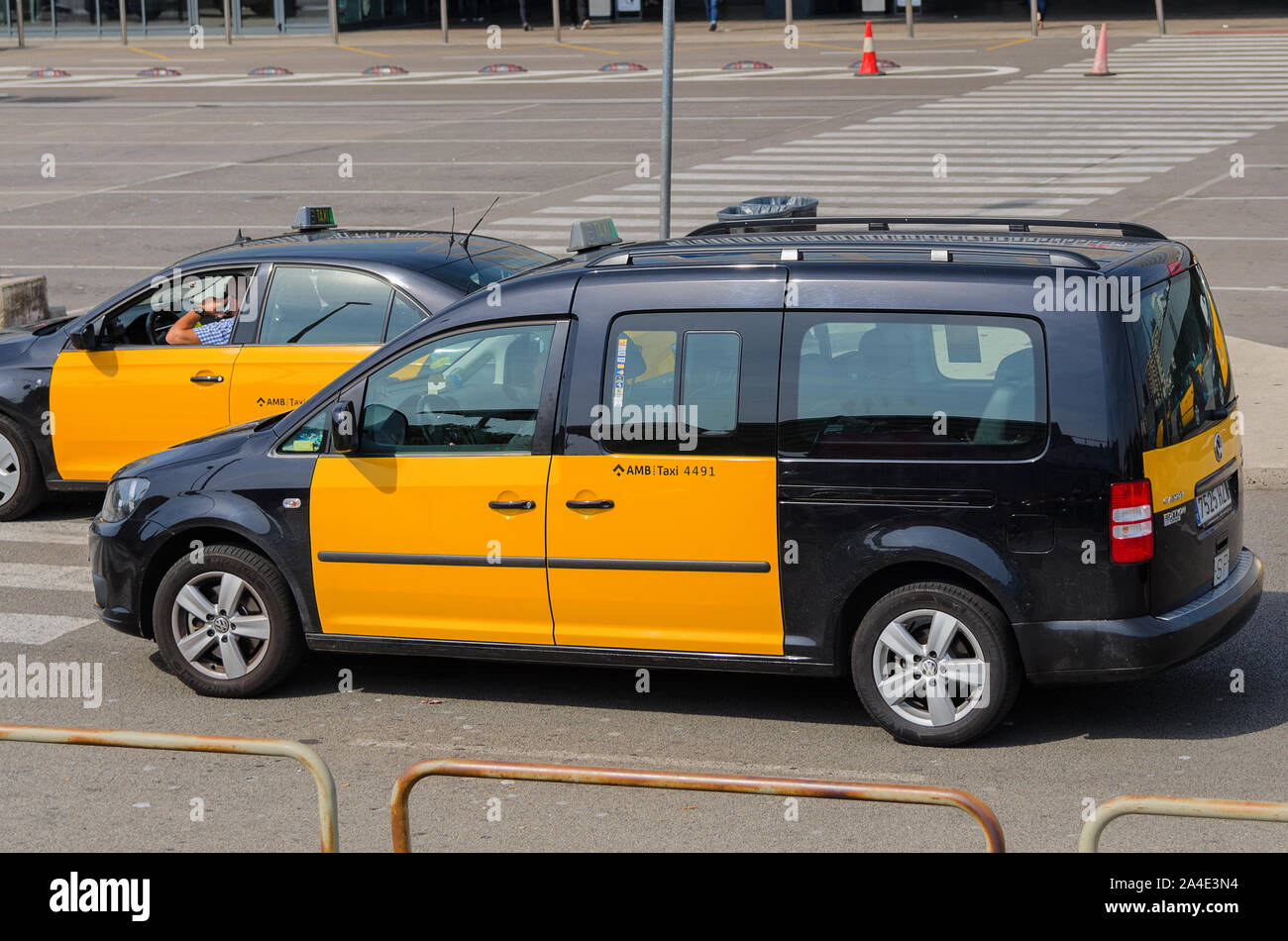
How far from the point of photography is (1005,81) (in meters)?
32.8

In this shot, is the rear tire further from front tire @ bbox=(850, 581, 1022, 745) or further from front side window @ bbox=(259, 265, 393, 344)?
front tire @ bbox=(850, 581, 1022, 745)

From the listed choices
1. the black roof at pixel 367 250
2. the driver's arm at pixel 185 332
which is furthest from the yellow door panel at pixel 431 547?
the driver's arm at pixel 185 332

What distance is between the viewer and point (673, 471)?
6.40m

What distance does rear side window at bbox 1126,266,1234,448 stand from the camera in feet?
→ 19.8

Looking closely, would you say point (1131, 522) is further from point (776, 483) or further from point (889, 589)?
point (776, 483)

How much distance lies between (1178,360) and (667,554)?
7.06 feet

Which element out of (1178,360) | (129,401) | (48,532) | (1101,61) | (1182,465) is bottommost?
(48,532)

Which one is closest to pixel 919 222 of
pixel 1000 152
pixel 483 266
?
pixel 483 266

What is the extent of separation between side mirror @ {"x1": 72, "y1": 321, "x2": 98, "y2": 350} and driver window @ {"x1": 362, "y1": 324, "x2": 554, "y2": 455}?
138 inches

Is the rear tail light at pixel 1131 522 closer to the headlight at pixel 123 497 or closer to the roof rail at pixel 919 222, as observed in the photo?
the roof rail at pixel 919 222

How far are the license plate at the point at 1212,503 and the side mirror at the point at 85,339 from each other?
6.53 meters

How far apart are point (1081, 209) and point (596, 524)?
1423 centimetres

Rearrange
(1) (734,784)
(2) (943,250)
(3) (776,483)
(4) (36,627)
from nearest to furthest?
Result: (1) (734,784) → (3) (776,483) → (2) (943,250) → (4) (36,627)
